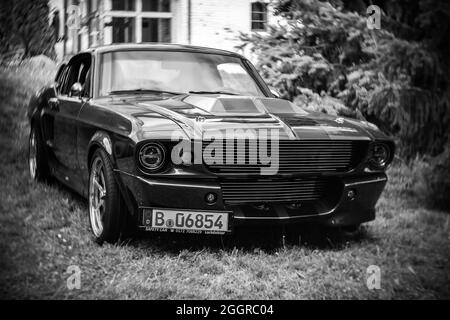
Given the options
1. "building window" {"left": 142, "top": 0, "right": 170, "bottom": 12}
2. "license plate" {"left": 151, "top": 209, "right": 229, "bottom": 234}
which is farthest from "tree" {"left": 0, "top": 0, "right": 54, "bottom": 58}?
"license plate" {"left": 151, "top": 209, "right": 229, "bottom": 234}

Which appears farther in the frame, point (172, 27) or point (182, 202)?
point (172, 27)

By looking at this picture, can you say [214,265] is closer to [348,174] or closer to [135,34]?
[348,174]

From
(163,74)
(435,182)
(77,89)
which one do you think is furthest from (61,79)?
(435,182)

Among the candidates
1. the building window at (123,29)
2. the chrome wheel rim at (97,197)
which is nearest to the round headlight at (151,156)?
the chrome wheel rim at (97,197)

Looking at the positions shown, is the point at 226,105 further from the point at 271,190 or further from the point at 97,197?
the point at 97,197

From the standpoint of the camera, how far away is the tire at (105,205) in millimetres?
3945

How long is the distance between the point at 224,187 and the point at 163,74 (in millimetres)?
1582

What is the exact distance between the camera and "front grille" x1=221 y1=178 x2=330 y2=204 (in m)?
3.82

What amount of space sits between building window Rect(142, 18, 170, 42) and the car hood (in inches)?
437

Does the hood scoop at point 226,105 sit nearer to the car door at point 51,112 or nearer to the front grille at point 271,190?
the front grille at point 271,190

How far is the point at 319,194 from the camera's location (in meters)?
4.09
